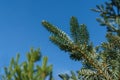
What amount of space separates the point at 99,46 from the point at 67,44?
727 mm

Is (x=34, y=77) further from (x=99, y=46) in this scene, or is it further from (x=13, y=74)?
(x=99, y=46)

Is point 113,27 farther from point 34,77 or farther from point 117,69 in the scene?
point 34,77

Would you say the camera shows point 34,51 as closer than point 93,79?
Yes

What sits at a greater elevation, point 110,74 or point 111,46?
point 111,46

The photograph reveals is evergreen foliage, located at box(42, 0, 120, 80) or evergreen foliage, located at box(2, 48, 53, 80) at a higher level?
evergreen foliage, located at box(42, 0, 120, 80)

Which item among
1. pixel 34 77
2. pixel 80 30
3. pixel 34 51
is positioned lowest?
pixel 34 77

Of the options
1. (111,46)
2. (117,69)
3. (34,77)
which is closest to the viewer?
(34,77)

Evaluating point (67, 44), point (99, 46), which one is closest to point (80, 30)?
point (67, 44)

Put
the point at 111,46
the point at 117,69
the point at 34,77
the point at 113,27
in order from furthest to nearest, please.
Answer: the point at 113,27
the point at 111,46
the point at 117,69
the point at 34,77

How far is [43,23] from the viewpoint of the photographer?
5180 mm

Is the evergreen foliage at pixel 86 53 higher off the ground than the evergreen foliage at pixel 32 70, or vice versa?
the evergreen foliage at pixel 86 53

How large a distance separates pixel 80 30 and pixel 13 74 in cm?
135

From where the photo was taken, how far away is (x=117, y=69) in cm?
500

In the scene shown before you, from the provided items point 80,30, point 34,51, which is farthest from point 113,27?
point 34,51
